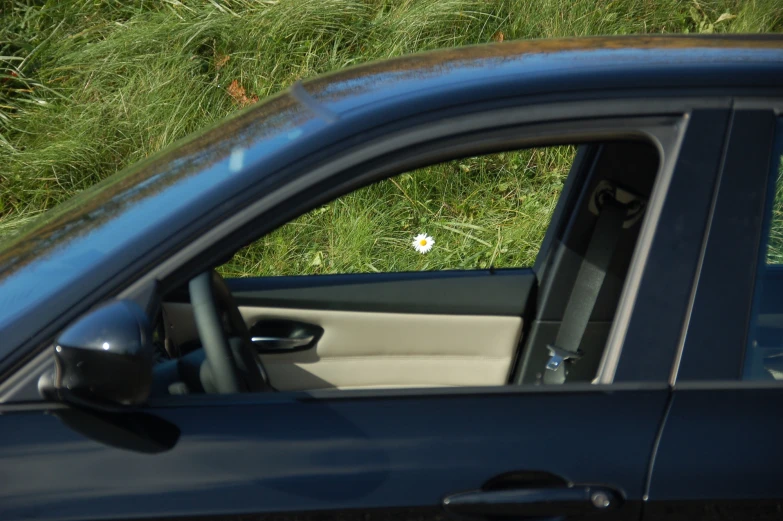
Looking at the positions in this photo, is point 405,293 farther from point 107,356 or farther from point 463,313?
point 107,356

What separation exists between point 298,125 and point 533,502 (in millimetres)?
779

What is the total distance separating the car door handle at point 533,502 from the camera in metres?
1.48

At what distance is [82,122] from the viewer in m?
5.34

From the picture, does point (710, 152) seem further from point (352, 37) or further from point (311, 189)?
point (352, 37)

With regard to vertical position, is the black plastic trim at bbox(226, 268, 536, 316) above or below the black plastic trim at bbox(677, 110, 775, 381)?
Result: above

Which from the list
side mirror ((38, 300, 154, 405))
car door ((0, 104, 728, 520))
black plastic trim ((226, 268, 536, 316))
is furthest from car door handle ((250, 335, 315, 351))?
side mirror ((38, 300, 154, 405))

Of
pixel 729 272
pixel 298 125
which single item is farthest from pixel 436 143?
pixel 729 272

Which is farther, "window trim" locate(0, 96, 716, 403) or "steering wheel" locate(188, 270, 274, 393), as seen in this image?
"steering wheel" locate(188, 270, 274, 393)

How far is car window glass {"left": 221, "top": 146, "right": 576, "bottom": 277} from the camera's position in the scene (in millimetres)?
4848

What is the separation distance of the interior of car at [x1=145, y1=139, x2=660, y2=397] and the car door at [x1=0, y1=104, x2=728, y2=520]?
60 cm

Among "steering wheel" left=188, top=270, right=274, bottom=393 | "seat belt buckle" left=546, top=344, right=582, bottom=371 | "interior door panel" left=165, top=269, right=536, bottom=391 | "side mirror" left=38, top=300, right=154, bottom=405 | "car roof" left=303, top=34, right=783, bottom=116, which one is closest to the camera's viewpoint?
"side mirror" left=38, top=300, right=154, bottom=405

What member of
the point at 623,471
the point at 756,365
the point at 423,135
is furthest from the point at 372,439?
the point at 756,365

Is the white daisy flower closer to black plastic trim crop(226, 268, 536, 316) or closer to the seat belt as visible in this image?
black plastic trim crop(226, 268, 536, 316)

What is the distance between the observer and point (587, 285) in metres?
2.34
